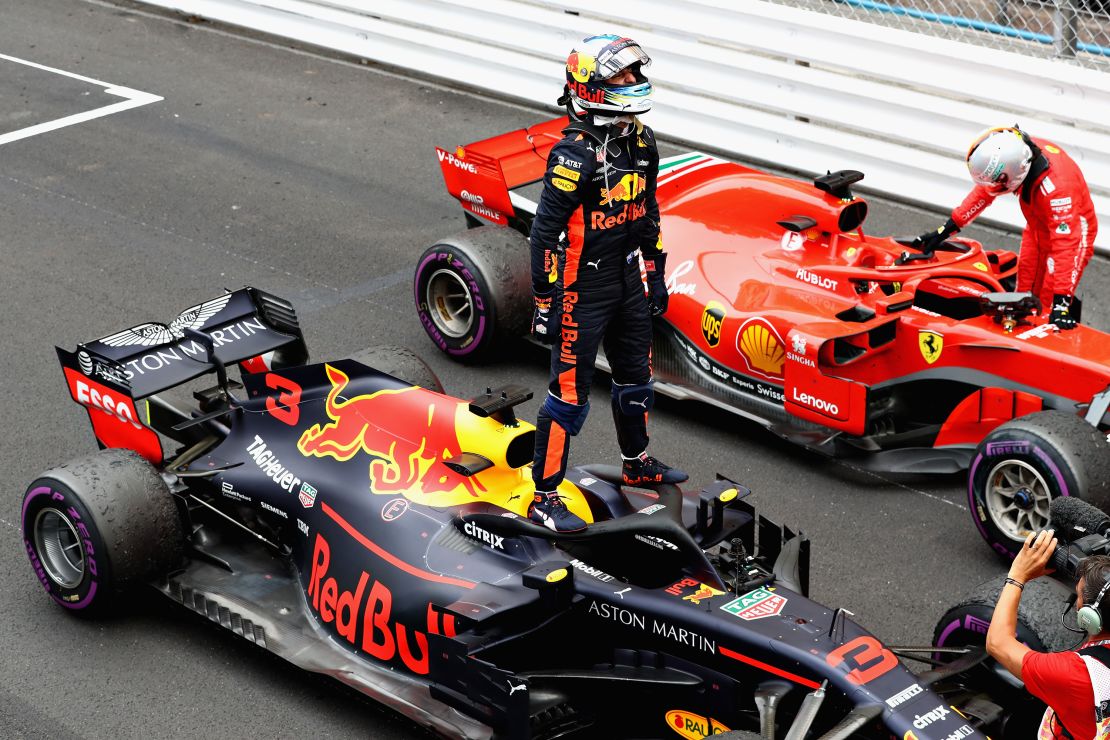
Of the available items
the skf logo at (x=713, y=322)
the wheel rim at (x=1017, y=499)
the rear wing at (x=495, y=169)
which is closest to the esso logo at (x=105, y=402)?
the rear wing at (x=495, y=169)

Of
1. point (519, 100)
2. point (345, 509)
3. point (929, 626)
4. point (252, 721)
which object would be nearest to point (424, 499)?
point (345, 509)

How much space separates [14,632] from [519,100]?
7.89m

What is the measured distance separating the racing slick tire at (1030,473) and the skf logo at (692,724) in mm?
2337

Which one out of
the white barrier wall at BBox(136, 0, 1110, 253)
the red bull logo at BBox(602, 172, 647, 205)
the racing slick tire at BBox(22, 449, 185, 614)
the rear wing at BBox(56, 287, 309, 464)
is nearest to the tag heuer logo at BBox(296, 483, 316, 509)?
the racing slick tire at BBox(22, 449, 185, 614)

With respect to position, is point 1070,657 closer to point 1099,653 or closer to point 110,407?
point 1099,653

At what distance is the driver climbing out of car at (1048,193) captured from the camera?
7.58 metres

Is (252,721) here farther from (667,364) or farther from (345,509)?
(667,364)


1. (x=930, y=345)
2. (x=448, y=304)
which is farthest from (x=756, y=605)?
(x=448, y=304)

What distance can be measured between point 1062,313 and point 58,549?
5.18 m

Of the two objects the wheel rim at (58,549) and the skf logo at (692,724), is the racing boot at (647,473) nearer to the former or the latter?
the skf logo at (692,724)

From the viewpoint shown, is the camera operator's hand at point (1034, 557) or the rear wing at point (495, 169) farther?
the rear wing at point (495, 169)

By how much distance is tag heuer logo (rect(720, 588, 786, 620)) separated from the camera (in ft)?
16.6

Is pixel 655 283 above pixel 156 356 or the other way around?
above

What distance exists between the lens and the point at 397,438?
6.21 metres
